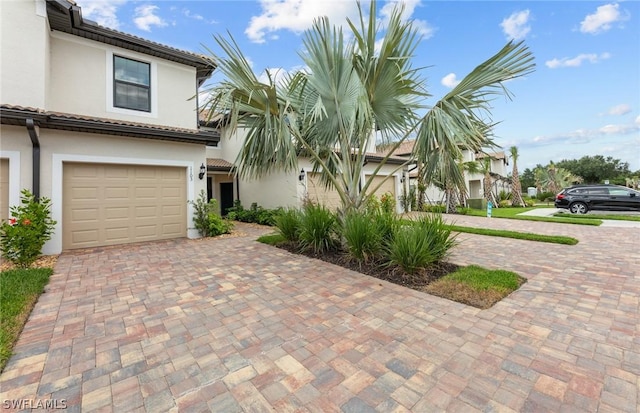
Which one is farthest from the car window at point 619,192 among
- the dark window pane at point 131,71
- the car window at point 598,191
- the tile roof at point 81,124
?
the dark window pane at point 131,71

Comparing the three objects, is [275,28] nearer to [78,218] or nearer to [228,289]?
[78,218]

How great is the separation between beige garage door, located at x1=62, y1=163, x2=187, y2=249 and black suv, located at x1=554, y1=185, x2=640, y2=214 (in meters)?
20.6

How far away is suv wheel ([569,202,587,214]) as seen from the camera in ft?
53.3

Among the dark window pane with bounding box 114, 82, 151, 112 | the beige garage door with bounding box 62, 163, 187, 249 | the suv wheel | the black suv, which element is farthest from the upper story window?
the suv wheel

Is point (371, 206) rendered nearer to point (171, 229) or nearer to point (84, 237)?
point (171, 229)

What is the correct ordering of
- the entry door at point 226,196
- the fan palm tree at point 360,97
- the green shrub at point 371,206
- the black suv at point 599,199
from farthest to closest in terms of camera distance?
the entry door at point 226,196
the black suv at point 599,199
the green shrub at point 371,206
the fan palm tree at point 360,97

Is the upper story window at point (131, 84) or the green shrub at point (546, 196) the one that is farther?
the green shrub at point (546, 196)

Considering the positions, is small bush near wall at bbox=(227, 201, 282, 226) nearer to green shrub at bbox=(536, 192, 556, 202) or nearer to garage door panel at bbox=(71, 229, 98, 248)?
garage door panel at bbox=(71, 229, 98, 248)

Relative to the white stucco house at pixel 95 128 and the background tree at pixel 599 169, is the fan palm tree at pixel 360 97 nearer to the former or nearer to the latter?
the white stucco house at pixel 95 128

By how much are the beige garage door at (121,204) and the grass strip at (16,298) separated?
2508 mm

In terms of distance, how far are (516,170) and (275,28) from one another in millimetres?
24023

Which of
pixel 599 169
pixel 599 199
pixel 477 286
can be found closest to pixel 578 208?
pixel 599 199

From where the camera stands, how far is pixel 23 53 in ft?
24.0

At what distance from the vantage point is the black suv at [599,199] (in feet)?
50.2
